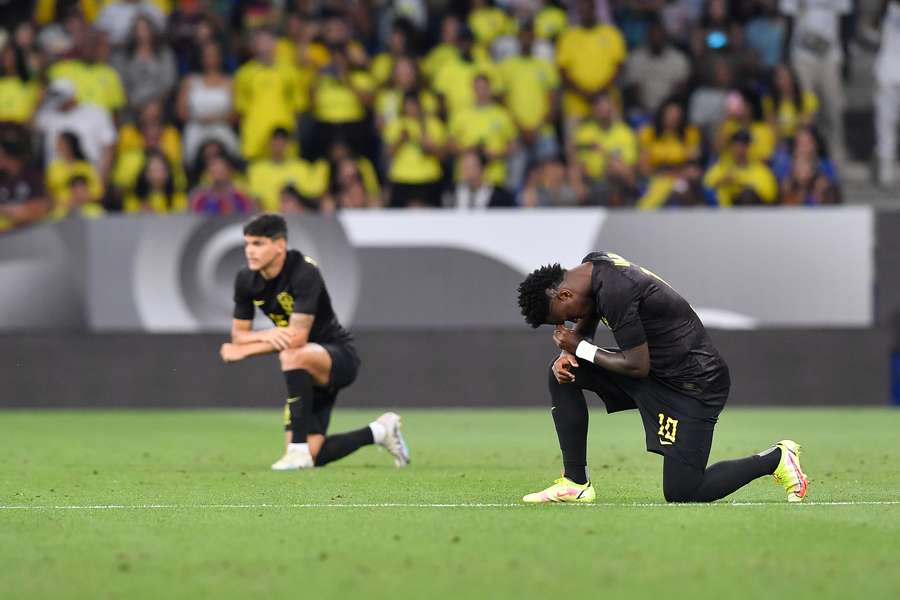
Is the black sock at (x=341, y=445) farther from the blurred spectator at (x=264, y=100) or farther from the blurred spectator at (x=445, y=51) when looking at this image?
the blurred spectator at (x=445, y=51)

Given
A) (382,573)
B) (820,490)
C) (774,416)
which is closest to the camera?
(382,573)

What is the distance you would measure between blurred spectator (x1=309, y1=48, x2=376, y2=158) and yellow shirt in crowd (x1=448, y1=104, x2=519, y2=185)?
1080 mm

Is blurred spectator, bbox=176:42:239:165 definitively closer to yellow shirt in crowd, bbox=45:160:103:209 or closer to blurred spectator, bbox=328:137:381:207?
yellow shirt in crowd, bbox=45:160:103:209

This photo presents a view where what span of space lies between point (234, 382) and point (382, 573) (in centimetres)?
1218

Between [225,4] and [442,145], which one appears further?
[225,4]

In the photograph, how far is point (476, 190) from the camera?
752 inches

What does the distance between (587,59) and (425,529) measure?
13.5 meters

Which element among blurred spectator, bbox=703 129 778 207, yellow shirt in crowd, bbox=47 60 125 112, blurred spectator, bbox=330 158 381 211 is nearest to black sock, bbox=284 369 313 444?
blurred spectator, bbox=330 158 381 211

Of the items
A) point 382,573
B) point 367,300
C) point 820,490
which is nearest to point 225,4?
point 367,300

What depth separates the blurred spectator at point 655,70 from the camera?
20.8m

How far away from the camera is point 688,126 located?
20250mm

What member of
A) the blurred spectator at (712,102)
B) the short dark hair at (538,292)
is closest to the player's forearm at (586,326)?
the short dark hair at (538,292)

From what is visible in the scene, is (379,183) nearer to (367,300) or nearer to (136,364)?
(367,300)

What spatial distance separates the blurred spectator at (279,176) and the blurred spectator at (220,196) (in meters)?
0.31
